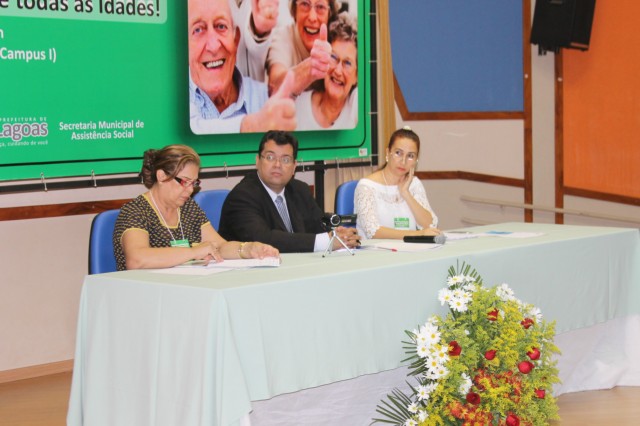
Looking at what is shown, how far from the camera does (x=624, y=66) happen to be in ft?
22.9

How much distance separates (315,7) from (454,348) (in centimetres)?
306

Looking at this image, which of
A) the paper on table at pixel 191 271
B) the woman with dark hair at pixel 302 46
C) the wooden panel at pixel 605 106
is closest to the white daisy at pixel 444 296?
the paper on table at pixel 191 271

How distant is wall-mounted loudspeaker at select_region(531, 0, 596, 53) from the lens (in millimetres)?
6961

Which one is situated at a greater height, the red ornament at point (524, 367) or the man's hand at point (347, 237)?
the man's hand at point (347, 237)

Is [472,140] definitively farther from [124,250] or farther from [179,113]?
[124,250]

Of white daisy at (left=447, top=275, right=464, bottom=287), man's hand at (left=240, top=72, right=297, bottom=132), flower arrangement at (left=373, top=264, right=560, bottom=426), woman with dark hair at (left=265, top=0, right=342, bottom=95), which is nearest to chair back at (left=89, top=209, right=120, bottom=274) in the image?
flower arrangement at (left=373, top=264, right=560, bottom=426)

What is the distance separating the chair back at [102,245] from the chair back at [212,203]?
0.65 metres

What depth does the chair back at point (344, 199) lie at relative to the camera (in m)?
4.96

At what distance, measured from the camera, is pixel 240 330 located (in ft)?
9.63

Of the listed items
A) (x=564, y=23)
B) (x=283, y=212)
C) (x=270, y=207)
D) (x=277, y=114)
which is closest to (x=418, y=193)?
(x=283, y=212)

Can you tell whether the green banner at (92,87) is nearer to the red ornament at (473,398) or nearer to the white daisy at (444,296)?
the white daisy at (444,296)

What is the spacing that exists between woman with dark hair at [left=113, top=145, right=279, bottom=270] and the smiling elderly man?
4.76ft

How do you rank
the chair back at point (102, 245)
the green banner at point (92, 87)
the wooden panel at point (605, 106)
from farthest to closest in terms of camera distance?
the wooden panel at point (605, 106), the green banner at point (92, 87), the chair back at point (102, 245)

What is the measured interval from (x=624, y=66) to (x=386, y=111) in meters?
1.81
